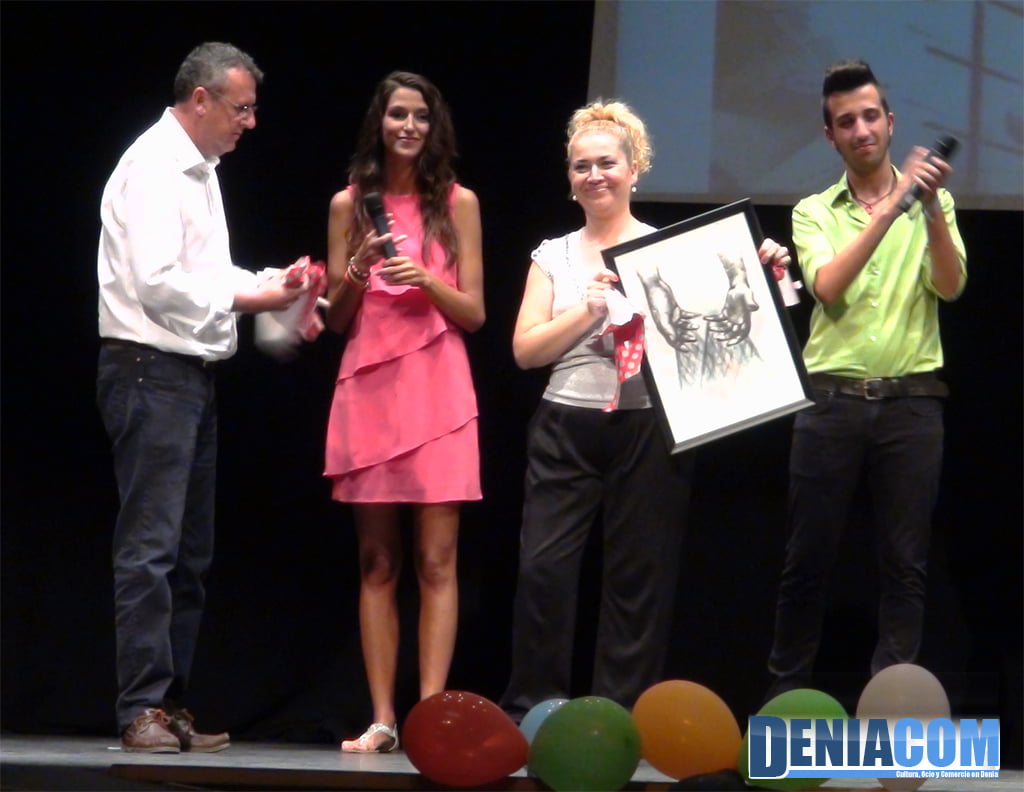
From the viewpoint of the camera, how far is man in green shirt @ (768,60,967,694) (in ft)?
11.6

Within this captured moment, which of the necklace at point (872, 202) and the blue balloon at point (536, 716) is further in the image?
the necklace at point (872, 202)

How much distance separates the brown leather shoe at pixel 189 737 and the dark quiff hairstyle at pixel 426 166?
119 cm

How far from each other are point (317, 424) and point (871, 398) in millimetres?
1748

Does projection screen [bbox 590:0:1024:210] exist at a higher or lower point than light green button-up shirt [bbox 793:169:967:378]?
higher

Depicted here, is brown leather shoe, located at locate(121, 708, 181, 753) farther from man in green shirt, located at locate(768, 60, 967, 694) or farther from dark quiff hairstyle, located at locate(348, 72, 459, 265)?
man in green shirt, located at locate(768, 60, 967, 694)

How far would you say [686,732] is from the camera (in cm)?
290

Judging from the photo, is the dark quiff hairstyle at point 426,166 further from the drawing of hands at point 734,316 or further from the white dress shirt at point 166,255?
the drawing of hands at point 734,316

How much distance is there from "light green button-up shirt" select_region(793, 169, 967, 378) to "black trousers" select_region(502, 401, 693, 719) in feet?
1.48

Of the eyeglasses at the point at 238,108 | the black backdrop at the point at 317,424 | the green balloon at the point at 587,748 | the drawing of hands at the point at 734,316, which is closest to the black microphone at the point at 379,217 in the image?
the eyeglasses at the point at 238,108

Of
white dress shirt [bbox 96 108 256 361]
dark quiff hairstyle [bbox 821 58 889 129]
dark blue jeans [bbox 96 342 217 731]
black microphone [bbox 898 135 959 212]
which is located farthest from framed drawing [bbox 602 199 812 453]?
dark blue jeans [bbox 96 342 217 731]

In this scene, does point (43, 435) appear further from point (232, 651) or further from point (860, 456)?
point (860, 456)

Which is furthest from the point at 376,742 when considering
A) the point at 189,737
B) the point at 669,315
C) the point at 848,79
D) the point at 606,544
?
the point at 848,79

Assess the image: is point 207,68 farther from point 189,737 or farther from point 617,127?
point 189,737

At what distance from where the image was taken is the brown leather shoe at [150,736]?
10.8ft
